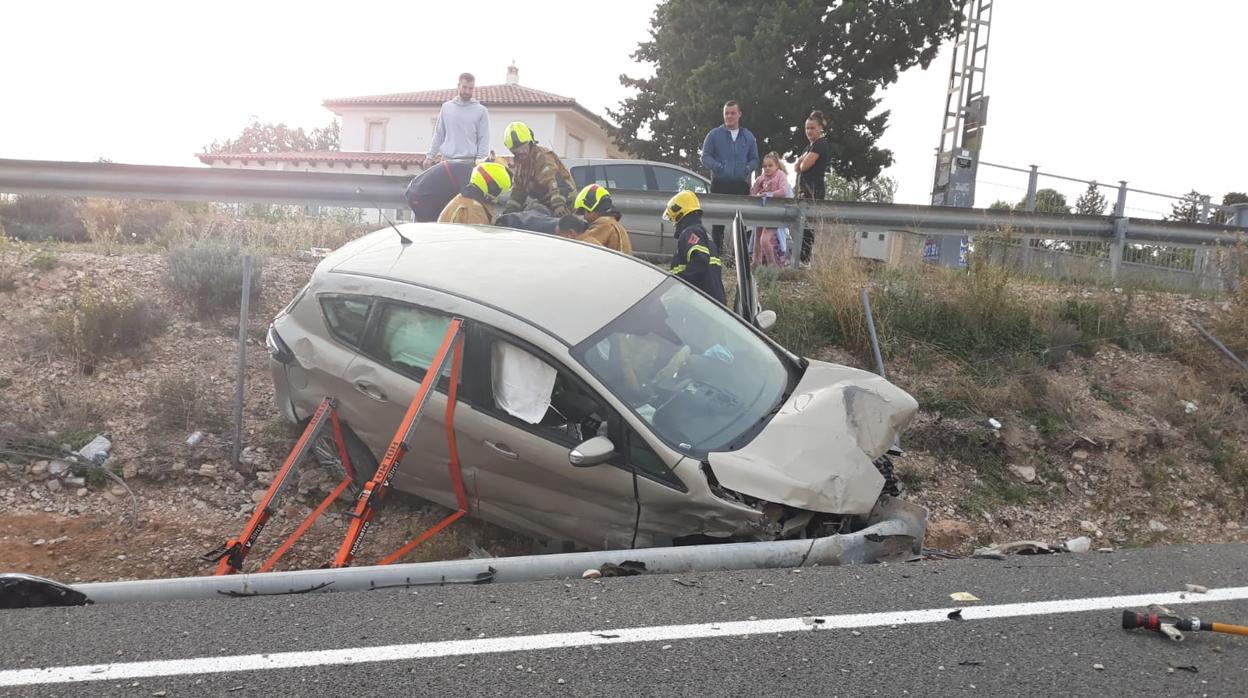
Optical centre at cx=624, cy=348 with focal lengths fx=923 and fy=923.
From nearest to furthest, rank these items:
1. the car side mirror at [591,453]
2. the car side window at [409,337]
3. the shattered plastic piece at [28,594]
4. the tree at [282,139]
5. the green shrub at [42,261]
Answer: the shattered plastic piece at [28,594] → the car side mirror at [591,453] → the car side window at [409,337] → the green shrub at [42,261] → the tree at [282,139]

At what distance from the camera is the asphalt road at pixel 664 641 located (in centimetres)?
299

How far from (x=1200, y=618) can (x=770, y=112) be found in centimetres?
2259

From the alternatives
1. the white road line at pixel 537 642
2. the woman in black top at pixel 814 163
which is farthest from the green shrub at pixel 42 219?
the white road line at pixel 537 642

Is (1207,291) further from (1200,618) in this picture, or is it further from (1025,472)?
(1200,618)

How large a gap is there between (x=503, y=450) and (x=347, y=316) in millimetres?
1340

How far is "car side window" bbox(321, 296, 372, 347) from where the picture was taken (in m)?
5.21

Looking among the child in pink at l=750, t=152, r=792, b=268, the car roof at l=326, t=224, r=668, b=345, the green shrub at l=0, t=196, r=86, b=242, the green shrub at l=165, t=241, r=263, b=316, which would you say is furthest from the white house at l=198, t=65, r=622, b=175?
the car roof at l=326, t=224, r=668, b=345

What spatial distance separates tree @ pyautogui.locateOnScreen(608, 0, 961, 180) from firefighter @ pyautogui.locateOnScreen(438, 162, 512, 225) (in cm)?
1868

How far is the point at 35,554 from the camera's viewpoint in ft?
17.1

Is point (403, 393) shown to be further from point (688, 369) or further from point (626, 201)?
point (626, 201)

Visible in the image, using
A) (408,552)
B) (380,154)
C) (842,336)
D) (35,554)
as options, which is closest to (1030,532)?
(842,336)

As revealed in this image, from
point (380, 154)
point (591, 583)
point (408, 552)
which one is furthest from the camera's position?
point (380, 154)

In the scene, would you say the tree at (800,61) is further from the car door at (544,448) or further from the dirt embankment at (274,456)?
the car door at (544,448)

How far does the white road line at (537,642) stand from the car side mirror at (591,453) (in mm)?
925
